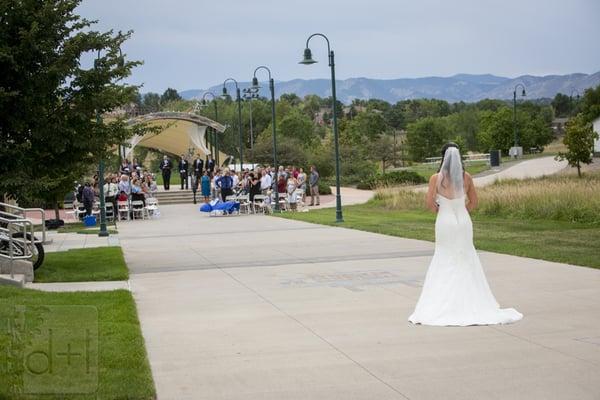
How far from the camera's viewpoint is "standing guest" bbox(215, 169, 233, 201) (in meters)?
37.4

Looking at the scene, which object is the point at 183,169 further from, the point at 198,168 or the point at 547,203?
the point at 547,203

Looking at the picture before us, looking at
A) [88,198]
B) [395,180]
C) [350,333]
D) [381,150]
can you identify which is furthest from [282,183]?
[381,150]

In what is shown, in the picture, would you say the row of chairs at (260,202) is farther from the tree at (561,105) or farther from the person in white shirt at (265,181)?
the tree at (561,105)

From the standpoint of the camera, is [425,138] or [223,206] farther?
[425,138]

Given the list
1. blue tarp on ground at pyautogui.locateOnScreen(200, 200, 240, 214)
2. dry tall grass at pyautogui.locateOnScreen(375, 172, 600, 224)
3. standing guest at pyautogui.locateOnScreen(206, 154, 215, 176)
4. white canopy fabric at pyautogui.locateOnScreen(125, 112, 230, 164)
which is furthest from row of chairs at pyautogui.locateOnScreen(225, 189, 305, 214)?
white canopy fabric at pyautogui.locateOnScreen(125, 112, 230, 164)

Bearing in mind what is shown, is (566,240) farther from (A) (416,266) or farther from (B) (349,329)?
(B) (349,329)

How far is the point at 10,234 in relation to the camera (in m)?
14.2

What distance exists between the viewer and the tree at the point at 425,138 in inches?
3612

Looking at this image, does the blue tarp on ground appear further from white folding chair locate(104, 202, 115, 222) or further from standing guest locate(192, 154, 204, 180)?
standing guest locate(192, 154, 204, 180)

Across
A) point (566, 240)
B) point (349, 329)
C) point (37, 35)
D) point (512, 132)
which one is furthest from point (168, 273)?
point (512, 132)

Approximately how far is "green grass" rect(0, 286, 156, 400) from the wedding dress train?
3.33 metres

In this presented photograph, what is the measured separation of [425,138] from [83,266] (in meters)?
78.0

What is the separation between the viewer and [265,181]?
39.2 metres

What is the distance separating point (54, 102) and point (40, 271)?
3135 mm
